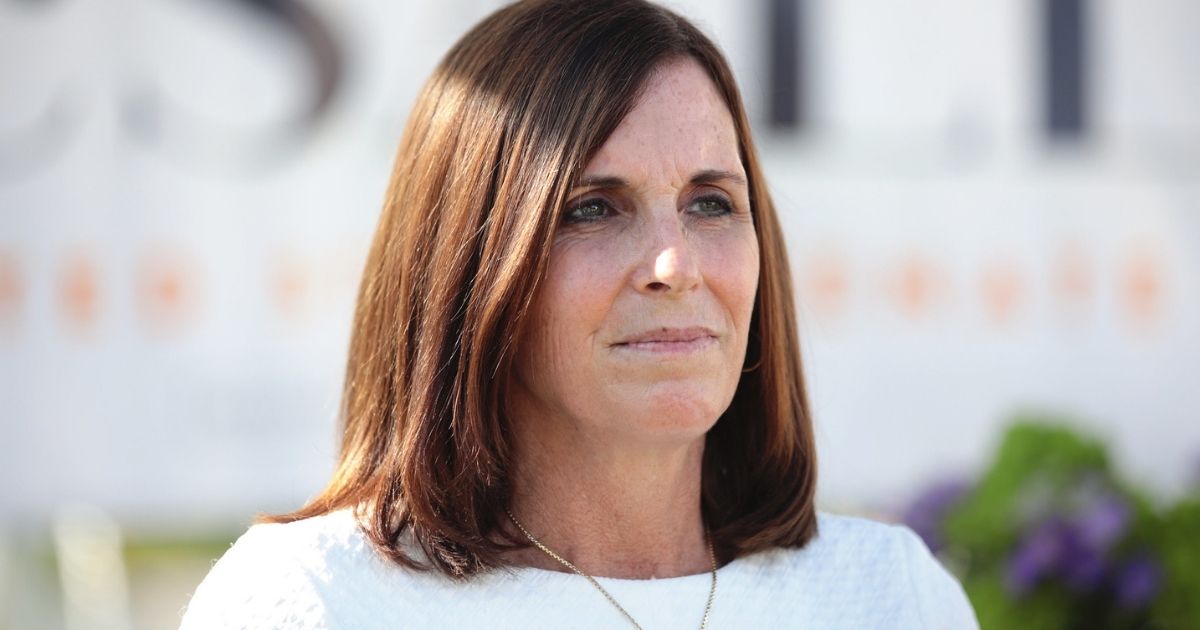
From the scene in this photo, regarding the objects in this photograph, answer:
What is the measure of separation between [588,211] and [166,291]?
7.91 feet

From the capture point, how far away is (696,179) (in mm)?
1775

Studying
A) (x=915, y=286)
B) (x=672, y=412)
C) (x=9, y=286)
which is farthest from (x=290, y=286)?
(x=672, y=412)

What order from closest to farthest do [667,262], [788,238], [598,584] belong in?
1. [667,262]
2. [598,584]
3. [788,238]

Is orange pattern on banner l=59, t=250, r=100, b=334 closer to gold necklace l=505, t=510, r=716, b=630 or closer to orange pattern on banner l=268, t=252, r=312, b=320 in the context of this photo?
orange pattern on banner l=268, t=252, r=312, b=320

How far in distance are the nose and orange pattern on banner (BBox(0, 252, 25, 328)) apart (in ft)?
8.40

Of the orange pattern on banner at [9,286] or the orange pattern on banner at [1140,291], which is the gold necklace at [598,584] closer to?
the orange pattern on banner at [9,286]

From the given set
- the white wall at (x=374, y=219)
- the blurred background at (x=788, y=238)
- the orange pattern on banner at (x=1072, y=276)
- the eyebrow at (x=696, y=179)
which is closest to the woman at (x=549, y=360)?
the eyebrow at (x=696, y=179)

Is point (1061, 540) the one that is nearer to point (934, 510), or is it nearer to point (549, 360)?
point (934, 510)

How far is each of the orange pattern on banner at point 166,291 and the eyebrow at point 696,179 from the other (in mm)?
2381

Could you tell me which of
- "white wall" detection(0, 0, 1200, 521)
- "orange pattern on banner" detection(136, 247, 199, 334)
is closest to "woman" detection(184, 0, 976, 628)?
"white wall" detection(0, 0, 1200, 521)

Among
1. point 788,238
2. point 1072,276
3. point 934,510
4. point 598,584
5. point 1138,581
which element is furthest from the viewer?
point 1072,276

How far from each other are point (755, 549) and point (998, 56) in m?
2.57

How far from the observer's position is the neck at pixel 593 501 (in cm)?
182

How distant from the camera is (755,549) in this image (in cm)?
195
